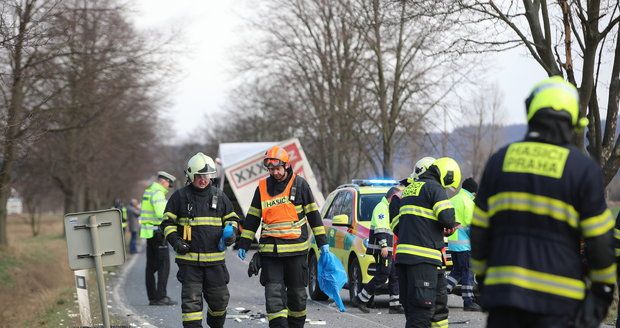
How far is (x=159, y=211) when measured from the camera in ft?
46.8

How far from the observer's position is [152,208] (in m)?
14.5

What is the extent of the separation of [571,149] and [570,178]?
0.54 ft

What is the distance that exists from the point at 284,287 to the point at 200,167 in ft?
4.83

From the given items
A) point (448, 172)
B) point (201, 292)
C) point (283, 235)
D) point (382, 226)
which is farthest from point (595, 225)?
point (382, 226)

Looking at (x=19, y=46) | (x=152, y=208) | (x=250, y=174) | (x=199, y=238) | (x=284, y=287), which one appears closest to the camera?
(x=199, y=238)

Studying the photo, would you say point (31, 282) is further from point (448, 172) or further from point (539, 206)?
point (539, 206)

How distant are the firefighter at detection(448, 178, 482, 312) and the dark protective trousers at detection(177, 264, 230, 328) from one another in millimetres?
4469

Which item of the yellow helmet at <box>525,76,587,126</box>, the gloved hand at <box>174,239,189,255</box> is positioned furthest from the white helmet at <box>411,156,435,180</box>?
the yellow helmet at <box>525,76,587,126</box>

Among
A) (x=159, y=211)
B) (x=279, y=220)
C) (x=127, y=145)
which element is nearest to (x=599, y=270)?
(x=279, y=220)

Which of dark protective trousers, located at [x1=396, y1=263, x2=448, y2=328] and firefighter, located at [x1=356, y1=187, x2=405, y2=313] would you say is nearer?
dark protective trousers, located at [x1=396, y1=263, x2=448, y2=328]

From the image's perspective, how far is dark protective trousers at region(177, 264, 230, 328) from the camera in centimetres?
959

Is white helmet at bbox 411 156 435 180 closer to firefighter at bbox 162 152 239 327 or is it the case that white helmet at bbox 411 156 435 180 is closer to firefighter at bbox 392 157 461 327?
firefighter at bbox 392 157 461 327

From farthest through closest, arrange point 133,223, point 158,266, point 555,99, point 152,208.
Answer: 1. point 133,223
2. point 158,266
3. point 152,208
4. point 555,99

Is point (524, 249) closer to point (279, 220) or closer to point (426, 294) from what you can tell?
point (426, 294)
